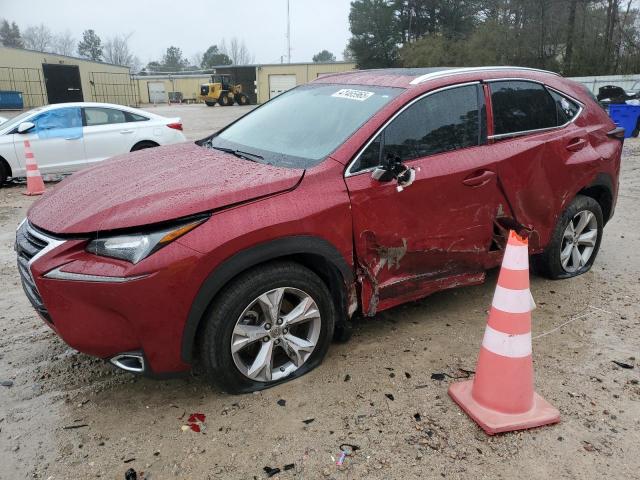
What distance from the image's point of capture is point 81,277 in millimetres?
2406

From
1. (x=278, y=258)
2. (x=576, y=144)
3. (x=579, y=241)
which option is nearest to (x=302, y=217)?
(x=278, y=258)

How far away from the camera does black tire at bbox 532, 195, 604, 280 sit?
4.19 metres

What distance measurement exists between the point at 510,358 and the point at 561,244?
6.84 ft

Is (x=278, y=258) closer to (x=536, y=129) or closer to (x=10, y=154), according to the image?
(x=536, y=129)

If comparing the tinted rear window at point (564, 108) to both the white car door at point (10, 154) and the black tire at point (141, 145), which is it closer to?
the black tire at point (141, 145)

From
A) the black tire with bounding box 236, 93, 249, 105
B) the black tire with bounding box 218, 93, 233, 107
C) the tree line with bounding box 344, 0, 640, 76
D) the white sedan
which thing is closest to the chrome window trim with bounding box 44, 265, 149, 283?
the white sedan

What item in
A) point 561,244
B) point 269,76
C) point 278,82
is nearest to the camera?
point 561,244

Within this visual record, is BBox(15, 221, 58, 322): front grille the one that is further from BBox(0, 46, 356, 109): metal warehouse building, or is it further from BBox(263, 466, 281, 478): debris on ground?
BBox(0, 46, 356, 109): metal warehouse building

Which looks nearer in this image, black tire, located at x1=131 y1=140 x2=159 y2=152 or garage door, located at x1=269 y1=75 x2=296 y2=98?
black tire, located at x1=131 y1=140 x2=159 y2=152

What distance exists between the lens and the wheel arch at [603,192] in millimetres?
4316

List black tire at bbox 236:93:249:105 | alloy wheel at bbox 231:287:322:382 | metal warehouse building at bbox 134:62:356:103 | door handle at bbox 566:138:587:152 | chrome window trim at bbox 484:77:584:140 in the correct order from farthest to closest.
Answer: metal warehouse building at bbox 134:62:356:103 < black tire at bbox 236:93:249:105 < door handle at bbox 566:138:587:152 < chrome window trim at bbox 484:77:584:140 < alloy wheel at bbox 231:287:322:382

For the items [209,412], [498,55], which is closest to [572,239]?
[209,412]

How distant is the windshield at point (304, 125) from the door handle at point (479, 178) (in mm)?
755

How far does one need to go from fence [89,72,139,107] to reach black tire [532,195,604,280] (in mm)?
41378
